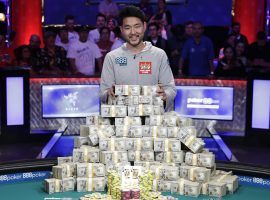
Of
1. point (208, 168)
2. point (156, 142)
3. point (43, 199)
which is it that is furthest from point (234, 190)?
point (43, 199)

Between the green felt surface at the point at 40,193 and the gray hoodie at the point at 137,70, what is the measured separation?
942 millimetres

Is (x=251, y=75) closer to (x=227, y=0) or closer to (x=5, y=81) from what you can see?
(x=5, y=81)

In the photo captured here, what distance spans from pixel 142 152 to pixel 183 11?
29.7 ft

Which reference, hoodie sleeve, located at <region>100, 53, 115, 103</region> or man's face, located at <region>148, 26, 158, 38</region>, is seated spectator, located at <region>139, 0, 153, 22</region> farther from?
hoodie sleeve, located at <region>100, 53, 115, 103</region>

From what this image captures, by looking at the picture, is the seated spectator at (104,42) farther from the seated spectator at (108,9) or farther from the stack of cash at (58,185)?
the stack of cash at (58,185)

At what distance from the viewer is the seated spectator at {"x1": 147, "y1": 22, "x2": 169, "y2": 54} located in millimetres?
9289

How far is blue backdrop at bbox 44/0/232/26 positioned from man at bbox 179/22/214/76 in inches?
168

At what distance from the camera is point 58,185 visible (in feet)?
15.9

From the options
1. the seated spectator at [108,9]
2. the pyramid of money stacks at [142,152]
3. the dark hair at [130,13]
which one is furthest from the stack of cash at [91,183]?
the seated spectator at [108,9]

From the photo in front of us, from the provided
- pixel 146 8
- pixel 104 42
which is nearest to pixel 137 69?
pixel 104 42

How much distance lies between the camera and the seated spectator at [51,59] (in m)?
8.95

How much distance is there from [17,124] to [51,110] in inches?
19.6

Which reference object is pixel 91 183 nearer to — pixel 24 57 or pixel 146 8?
pixel 24 57

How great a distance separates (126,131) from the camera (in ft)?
16.5
